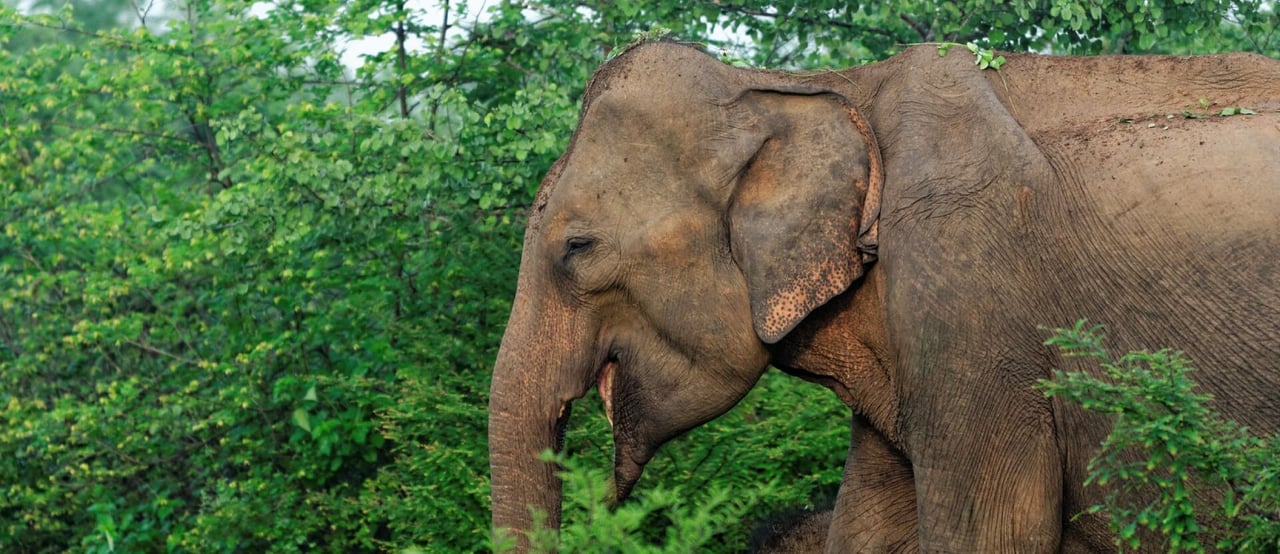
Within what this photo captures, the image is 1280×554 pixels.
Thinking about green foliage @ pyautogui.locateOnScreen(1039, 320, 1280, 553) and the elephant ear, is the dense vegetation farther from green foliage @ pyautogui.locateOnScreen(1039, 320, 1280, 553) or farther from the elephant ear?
green foliage @ pyautogui.locateOnScreen(1039, 320, 1280, 553)

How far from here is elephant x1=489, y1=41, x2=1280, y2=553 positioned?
468cm

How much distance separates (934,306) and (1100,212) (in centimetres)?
53

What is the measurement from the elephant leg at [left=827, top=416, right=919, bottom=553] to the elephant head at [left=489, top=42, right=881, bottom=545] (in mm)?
631

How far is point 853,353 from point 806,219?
467 mm

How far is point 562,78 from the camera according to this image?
8.49 meters

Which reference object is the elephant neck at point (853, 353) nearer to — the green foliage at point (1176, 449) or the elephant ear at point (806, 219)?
the elephant ear at point (806, 219)

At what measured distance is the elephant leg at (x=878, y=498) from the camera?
5582 millimetres

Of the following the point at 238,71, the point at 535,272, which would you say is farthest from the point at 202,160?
the point at 535,272

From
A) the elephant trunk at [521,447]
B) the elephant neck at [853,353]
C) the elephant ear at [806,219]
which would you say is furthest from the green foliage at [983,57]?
the elephant trunk at [521,447]

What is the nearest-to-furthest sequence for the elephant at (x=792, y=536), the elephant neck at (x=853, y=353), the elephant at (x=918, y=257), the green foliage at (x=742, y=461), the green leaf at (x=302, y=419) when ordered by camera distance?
the elephant at (x=918, y=257) → the elephant neck at (x=853, y=353) → the elephant at (x=792, y=536) → the green foliage at (x=742, y=461) → the green leaf at (x=302, y=419)

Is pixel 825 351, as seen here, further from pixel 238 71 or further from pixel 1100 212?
pixel 238 71

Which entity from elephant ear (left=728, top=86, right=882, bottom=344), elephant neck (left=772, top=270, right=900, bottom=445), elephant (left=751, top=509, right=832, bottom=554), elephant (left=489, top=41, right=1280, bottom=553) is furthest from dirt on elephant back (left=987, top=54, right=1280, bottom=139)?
elephant (left=751, top=509, right=832, bottom=554)

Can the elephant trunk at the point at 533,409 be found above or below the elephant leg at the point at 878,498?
above

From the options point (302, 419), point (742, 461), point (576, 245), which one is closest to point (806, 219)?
point (576, 245)
